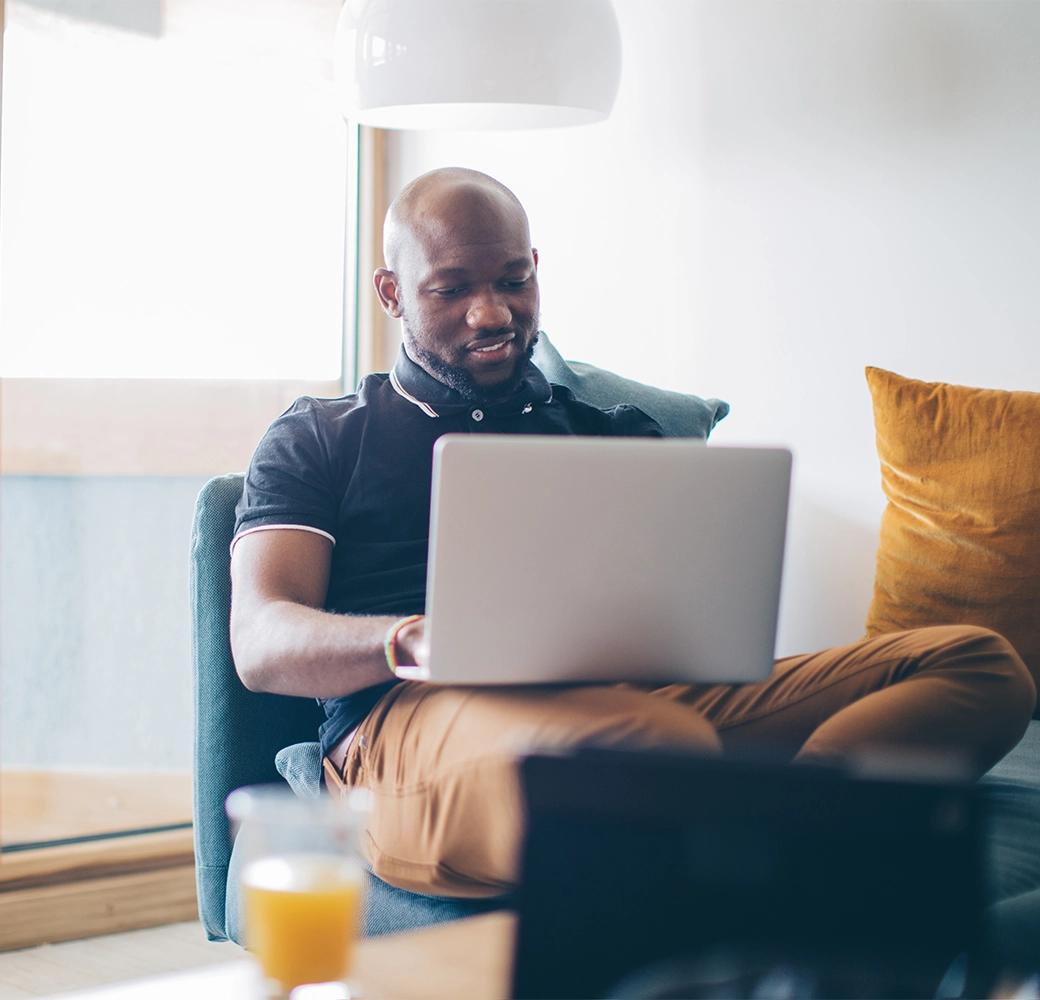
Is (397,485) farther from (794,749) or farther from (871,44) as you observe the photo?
(871,44)

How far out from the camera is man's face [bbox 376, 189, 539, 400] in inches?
63.1

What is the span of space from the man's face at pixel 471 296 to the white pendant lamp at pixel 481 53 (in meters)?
0.33

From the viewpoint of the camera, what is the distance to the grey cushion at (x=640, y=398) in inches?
72.4

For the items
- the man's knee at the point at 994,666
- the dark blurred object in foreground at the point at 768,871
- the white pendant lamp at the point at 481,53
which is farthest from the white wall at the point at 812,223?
the dark blurred object in foreground at the point at 768,871

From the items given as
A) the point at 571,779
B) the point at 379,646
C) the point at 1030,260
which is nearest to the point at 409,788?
the point at 379,646

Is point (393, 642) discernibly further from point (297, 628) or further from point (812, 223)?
point (812, 223)

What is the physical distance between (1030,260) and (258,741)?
132cm

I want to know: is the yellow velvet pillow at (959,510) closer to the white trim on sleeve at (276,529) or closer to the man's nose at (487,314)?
the man's nose at (487,314)

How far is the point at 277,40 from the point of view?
2.53m

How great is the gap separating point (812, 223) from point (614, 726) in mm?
1319

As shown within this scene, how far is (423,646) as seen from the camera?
1121 millimetres

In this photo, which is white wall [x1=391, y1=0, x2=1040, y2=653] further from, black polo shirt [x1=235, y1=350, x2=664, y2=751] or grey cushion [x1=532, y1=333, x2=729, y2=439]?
black polo shirt [x1=235, y1=350, x2=664, y2=751]

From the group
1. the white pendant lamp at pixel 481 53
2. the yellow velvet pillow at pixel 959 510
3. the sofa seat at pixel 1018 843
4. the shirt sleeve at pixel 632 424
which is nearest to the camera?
the sofa seat at pixel 1018 843

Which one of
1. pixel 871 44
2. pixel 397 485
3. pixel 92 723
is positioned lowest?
pixel 92 723
